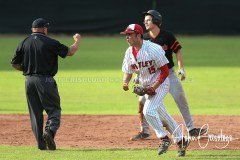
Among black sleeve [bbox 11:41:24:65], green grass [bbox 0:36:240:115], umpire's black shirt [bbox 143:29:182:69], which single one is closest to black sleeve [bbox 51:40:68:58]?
black sleeve [bbox 11:41:24:65]

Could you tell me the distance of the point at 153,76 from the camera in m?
8.38

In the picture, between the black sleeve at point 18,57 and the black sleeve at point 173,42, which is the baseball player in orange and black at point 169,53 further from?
the black sleeve at point 18,57

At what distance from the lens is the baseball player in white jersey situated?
8211 mm

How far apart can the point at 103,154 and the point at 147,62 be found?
1.23 meters

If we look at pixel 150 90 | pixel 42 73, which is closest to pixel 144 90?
pixel 150 90

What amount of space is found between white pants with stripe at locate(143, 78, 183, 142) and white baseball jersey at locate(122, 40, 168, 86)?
173 millimetres

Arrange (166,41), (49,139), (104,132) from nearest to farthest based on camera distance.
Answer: (49,139) → (166,41) → (104,132)

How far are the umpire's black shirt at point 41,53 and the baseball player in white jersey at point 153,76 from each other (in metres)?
0.99

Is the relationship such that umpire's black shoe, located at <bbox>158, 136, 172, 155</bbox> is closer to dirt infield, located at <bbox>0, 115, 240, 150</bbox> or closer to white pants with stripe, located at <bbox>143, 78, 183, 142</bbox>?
white pants with stripe, located at <bbox>143, 78, 183, 142</bbox>

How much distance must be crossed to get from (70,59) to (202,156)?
14582 mm

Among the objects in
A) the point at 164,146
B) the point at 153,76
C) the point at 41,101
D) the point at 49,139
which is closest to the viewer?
the point at 164,146

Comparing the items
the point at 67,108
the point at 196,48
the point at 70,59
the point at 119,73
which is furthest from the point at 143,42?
the point at 196,48

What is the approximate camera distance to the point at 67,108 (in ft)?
46.0
